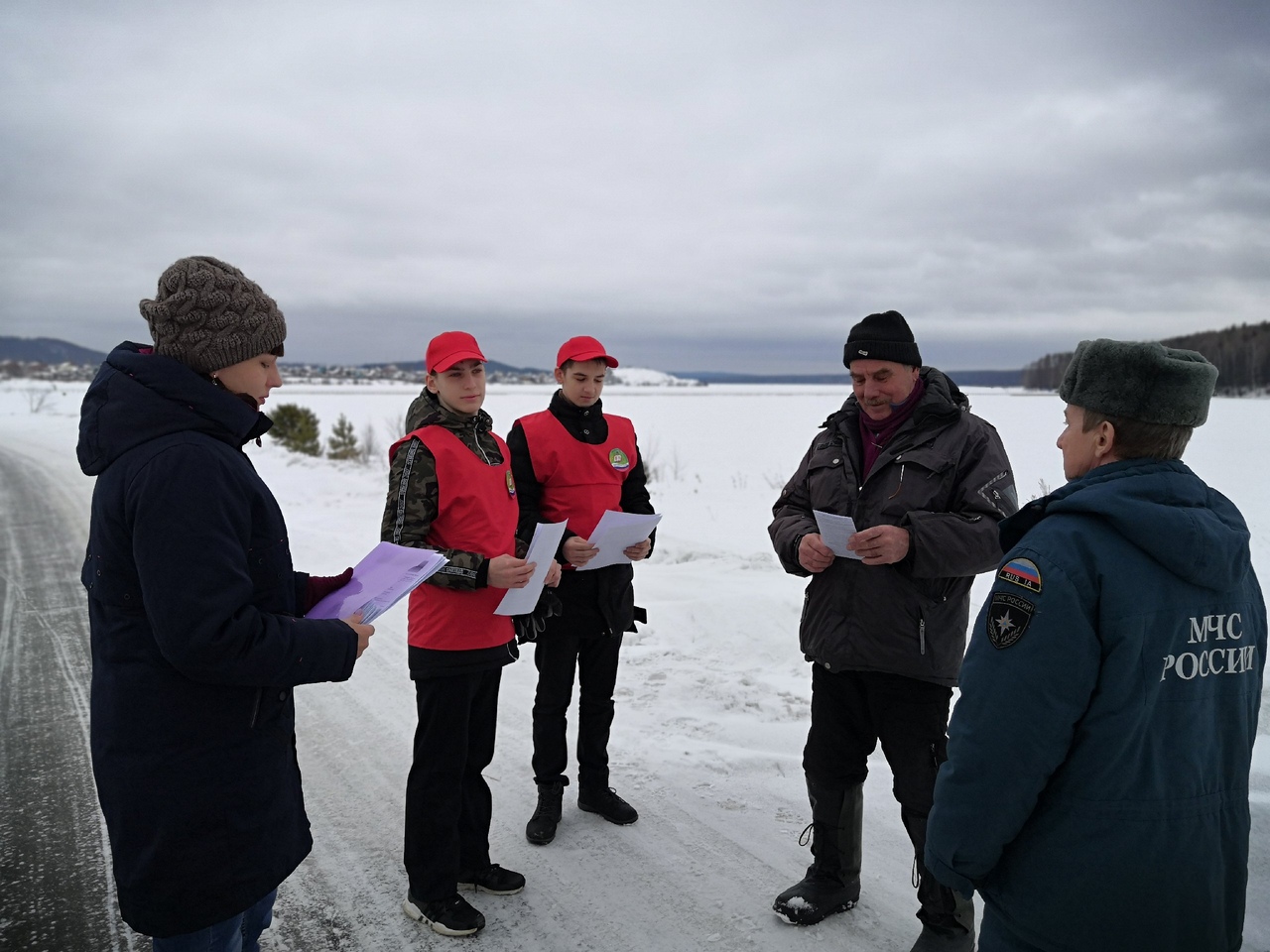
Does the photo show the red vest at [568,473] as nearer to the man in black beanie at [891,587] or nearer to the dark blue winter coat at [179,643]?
the man in black beanie at [891,587]

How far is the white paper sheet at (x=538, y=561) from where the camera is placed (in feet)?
10.5

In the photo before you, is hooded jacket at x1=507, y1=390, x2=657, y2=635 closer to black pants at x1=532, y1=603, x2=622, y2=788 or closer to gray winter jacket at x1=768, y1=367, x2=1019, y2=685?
black pants at x1=532, y1=603, x2=622, y2=788

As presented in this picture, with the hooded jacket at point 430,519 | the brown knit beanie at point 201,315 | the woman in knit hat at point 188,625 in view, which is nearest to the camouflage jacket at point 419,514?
the hooded jacket at point 430,519

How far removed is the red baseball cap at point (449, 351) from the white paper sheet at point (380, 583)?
2.91 ft

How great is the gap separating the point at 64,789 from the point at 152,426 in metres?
3.10

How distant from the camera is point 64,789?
12.8ft

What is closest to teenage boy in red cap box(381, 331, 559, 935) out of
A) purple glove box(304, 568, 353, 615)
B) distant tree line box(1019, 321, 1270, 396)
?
purple glove box(304, 568, 353, 615)

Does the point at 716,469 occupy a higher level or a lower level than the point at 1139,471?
lower

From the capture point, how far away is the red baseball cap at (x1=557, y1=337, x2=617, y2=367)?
3.81m

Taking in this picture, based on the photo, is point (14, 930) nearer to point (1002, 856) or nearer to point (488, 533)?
point (488, 533)

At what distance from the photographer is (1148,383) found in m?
1.80

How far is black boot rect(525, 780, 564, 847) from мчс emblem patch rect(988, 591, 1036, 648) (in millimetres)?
2433

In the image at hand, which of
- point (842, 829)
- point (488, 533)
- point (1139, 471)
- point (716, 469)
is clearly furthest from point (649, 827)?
point (716, 469)

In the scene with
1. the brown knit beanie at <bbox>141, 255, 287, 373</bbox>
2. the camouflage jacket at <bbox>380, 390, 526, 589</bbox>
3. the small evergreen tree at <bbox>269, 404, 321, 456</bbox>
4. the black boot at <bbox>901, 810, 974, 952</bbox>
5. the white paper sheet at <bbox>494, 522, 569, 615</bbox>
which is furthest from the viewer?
the small evergreen tree at <bbox>269, 404, 321, 456</bbox>
